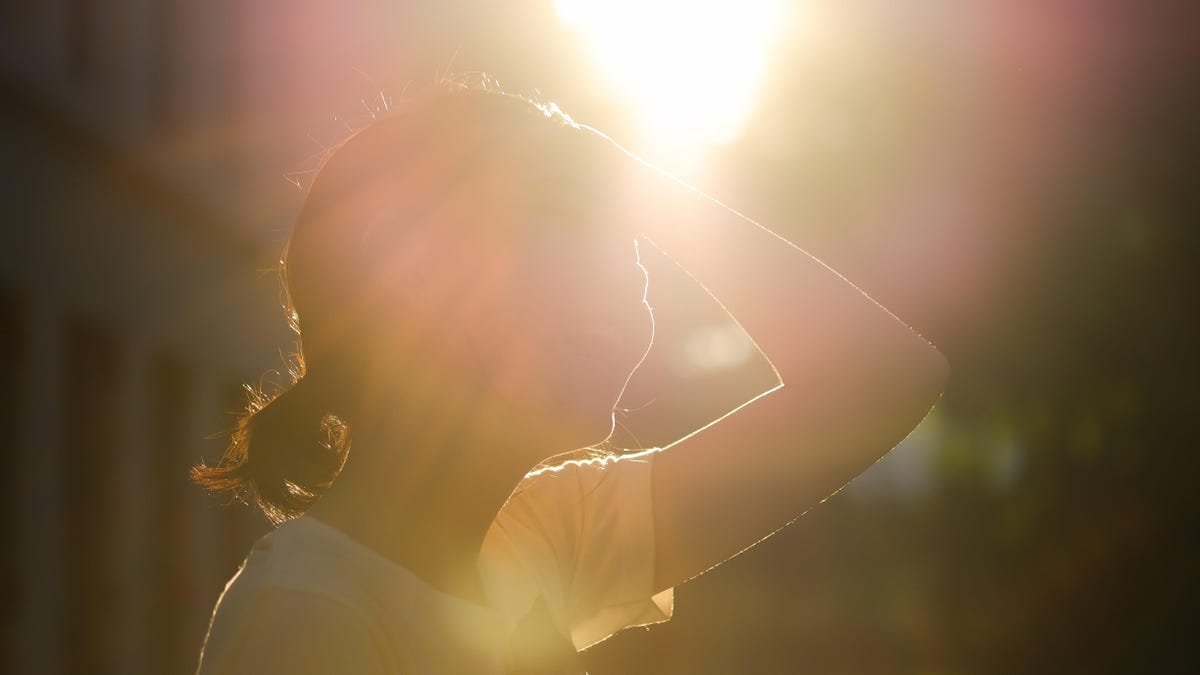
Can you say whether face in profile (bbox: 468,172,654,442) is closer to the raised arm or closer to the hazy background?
the raised arm

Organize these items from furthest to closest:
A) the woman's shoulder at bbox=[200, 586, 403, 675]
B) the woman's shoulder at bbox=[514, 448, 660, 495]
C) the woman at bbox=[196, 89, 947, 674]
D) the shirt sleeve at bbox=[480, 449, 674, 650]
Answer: the woman's shoulder at bbox=[514, 448, 660, 495]
the shirt sleeve at bbox=[480, 449, 674, 650]
the woman at bbox=[196, 89, 947, 674]
the woman's shoulder at bbox=[200, 586, 403, 675]

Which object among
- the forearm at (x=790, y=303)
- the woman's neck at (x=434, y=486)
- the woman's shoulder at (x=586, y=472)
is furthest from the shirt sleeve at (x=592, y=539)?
the forearm at (x=790, y=303)

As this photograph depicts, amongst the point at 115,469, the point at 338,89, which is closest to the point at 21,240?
the point at 115,469

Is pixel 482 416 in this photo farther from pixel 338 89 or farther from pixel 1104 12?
pixel 338 89

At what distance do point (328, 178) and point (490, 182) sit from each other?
269mm

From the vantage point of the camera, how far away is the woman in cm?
199

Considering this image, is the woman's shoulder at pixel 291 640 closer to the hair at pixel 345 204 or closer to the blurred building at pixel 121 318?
the hair at pixel 345 204

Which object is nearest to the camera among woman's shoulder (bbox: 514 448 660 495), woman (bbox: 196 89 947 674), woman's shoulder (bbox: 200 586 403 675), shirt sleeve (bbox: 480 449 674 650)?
woman's shoulder (bbox: 200 586 403 675)

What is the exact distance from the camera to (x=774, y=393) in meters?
2.58

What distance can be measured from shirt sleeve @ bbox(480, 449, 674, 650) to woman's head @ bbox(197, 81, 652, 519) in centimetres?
22

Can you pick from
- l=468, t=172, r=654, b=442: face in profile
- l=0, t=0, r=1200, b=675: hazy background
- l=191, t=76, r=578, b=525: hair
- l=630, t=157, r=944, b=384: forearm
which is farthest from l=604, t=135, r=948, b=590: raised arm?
l=0, t=0, r=1200, b=675: hazy background

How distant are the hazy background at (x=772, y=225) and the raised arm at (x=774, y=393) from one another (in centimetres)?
483

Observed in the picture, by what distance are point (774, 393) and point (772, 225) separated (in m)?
14.6

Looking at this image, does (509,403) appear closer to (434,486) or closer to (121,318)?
(434,486)
